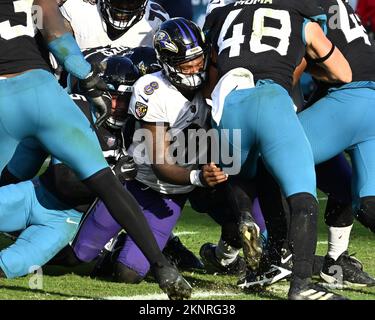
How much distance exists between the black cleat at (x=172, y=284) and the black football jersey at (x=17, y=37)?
1.10 meters

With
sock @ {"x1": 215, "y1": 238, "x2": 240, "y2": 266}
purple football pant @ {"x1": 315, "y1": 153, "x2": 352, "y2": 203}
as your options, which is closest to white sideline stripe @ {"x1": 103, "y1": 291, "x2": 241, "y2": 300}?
sock @ {"x1": 215, "y1": 238, "x2": 240, "y2": 266}

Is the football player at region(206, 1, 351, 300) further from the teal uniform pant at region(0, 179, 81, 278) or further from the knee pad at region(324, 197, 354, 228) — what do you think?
the teal uniform pant at region(0, 179, 81, 278)

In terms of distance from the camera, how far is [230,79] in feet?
15.7

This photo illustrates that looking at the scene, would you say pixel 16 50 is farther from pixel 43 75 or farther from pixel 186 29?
pixel 186 29

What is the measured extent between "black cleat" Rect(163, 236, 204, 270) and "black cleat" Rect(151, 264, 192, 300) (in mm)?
1242

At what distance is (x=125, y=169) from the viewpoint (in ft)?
17.2

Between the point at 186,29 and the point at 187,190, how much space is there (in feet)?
2.97

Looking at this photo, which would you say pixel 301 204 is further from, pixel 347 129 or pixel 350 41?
pixel 350 41

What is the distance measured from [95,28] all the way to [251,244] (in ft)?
7.07

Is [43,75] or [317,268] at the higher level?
[43,75]

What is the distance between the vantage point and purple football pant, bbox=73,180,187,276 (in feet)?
17.8
